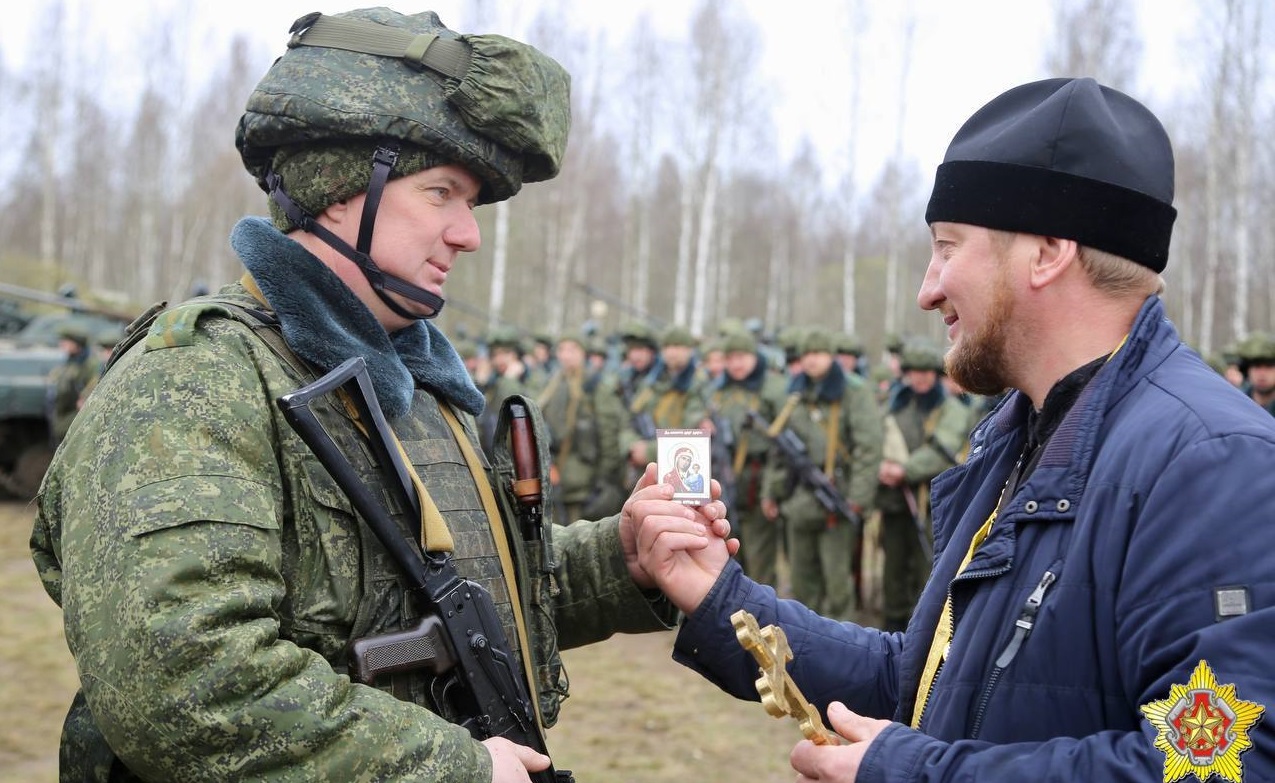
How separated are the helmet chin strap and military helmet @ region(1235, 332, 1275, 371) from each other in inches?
361

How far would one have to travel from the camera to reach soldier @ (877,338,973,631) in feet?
27.7

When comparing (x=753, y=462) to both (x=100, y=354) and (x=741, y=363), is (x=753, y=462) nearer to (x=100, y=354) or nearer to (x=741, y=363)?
(x=741, y=363)

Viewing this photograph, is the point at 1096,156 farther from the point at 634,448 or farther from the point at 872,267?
the point at 872,267

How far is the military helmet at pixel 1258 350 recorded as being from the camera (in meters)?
9.22

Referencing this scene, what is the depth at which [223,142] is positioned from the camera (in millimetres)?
36219

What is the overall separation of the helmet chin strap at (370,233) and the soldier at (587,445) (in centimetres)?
862

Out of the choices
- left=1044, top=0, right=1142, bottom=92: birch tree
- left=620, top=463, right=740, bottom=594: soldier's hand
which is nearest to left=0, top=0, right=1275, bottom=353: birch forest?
left=1044, top=0, right=1142, bottom=92: birch tree

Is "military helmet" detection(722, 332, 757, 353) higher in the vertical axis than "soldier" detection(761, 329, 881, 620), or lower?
higher

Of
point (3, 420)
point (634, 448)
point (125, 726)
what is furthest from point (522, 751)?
point (3, 420)

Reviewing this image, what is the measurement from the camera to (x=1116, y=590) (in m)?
1.69

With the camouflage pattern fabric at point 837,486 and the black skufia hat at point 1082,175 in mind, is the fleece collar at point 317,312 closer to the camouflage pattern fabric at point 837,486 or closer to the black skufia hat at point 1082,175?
the black skufia hat at point 1082,175

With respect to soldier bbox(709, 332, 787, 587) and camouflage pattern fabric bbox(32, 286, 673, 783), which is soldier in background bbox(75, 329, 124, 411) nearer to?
soldier bbox(709, 332, 787, 587)

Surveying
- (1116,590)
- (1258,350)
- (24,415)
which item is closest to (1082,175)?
(1116,590)

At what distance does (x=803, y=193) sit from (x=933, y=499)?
37.0 meters
